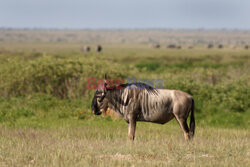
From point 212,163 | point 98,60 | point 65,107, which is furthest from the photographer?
point 98,60

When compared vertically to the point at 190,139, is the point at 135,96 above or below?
above

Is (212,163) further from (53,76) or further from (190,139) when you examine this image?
Answer: (53,76)

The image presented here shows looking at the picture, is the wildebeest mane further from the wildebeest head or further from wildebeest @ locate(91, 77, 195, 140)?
the wildebeest head

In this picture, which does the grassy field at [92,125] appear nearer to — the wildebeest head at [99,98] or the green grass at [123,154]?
the green grass at [123,154]

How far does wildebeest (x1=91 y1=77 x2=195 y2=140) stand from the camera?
977 centimetres

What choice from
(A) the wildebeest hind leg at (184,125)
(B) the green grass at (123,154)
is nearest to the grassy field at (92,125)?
(B) the green grass at (123,154)

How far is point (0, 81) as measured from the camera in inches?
847

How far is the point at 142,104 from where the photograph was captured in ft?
32.3

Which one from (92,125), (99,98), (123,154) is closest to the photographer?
(123,154)

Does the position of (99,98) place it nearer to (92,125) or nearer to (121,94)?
(121,94)

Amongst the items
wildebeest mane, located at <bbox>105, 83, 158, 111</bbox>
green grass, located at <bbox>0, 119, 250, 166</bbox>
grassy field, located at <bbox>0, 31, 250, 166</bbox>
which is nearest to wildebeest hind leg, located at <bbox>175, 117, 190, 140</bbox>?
grassy field, located at <bbox>0, 31, 250, 166</bbox>

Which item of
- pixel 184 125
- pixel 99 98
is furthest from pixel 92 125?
pixel 184 125

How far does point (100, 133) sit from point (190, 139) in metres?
3.11

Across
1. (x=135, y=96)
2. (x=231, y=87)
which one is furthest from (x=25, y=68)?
(x=135, y=96)
